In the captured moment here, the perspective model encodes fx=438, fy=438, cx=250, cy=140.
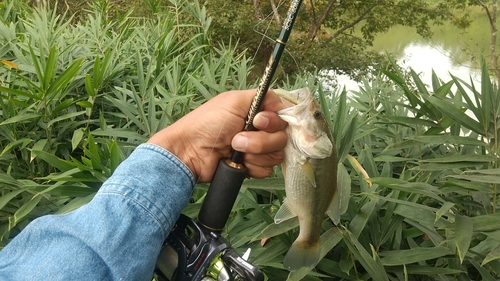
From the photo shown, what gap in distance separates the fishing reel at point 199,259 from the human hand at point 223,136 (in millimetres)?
176

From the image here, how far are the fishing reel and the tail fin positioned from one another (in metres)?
0.16

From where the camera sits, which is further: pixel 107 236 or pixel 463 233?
pixel 463 233

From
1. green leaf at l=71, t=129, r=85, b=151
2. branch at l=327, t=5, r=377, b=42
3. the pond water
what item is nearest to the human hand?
green leaf at l=71, t=129, r=85, b=151

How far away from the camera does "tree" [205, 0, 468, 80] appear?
8.41 m

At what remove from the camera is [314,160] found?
40.4 inches

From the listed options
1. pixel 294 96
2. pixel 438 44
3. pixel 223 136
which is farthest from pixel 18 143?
pixel 438 44

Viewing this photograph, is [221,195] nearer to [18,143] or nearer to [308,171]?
[308,171]

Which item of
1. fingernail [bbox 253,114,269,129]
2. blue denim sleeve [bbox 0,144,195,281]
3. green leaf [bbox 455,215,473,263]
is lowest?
blue denim sleeve [bbox 0,144,195,281]

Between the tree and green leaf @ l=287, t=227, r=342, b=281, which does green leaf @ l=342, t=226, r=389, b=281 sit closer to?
green leaf @ l=287, t=227, r=342, b=281

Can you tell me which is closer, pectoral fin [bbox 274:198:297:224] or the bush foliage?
pectoral fin [bbox 274:198:297:224]

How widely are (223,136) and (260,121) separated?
165 millimetres

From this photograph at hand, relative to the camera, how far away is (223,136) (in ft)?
3.75

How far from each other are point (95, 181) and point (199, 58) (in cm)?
172

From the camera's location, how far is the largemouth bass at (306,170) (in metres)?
1.00
